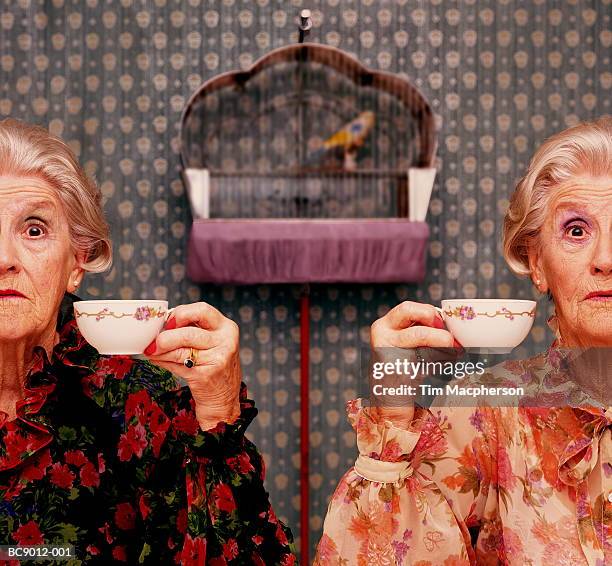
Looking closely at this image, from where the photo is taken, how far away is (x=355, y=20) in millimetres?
2287

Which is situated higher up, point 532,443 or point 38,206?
point 38,206

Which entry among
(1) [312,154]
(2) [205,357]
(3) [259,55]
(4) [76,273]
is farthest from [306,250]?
(2) [205,357]

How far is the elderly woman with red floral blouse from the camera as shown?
810mm

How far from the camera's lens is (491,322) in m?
0.75

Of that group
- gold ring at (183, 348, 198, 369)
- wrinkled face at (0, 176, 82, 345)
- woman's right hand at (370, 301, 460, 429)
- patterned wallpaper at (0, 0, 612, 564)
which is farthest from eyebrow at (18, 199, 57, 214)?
patterned wallpaper at (0, 0, 612, 564)

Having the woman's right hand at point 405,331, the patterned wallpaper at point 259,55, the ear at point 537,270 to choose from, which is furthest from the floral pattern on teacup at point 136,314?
the patterned wallpaper at point 259,55

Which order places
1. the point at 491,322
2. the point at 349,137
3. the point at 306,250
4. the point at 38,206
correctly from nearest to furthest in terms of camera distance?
1. the point at 491,322
2. the point at 38,206
3. the point at 306,250
4. the point at 349,137

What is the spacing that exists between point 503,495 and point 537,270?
0.28 meters

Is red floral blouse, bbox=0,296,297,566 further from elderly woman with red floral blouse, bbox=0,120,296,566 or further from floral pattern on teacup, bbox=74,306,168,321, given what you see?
floral pattern on teacup, bbox=74,306,168,321

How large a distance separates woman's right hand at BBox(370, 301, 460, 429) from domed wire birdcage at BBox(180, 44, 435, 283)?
132cm

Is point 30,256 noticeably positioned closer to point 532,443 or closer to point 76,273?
point 76,273

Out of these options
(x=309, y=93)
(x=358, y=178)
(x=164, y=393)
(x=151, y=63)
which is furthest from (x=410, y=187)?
(x=164, y=393)

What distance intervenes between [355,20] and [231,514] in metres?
1.86

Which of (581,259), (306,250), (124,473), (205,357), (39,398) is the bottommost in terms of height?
(306,250)
